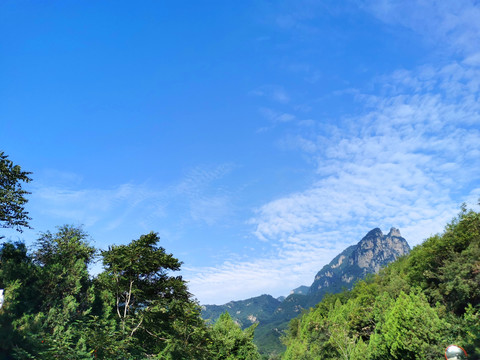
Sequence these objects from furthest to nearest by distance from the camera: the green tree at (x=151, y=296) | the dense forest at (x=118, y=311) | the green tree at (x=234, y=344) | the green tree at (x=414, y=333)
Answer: the green tree at (x=234, y=344)
the green tree at (x=414, y=333)
the green tree at (x=151, y=296)
the dense forest at (x=118, y=311)

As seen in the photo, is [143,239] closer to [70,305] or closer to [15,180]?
[70,305]

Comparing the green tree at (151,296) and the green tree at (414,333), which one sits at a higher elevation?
the green tree at (151,296)

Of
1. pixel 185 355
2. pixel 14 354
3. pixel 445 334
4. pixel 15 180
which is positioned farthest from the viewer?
pixel 445 334

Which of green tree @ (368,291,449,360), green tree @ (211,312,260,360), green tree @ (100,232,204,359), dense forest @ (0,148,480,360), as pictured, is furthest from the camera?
green tree @ (211,312,260,360)

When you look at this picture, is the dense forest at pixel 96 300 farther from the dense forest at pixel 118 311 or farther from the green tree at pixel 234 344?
the green tree at pixel 234 344

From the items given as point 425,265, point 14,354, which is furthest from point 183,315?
point 425,265

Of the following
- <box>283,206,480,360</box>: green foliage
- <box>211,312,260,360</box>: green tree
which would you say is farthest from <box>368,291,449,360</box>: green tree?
<box>211,312,260,360</box>: green tree

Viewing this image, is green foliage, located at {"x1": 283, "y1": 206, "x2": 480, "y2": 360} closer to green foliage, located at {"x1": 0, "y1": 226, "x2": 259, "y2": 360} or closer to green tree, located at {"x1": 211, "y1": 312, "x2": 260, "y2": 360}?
green tree, located at {"x1": 211, "y1": 312, "x2": 260, "y2": 360}

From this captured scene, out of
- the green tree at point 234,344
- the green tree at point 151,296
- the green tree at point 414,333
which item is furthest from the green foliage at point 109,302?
the green tree at point 414,333

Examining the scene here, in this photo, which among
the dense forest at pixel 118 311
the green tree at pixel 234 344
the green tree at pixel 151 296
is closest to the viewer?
the dense forest at pixel 118 311

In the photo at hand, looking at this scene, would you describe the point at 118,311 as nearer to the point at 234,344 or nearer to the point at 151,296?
the point at 151,296

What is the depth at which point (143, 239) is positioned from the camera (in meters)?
26.9

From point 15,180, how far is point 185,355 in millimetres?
20488

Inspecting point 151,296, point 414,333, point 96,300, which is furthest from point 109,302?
point 414,333
